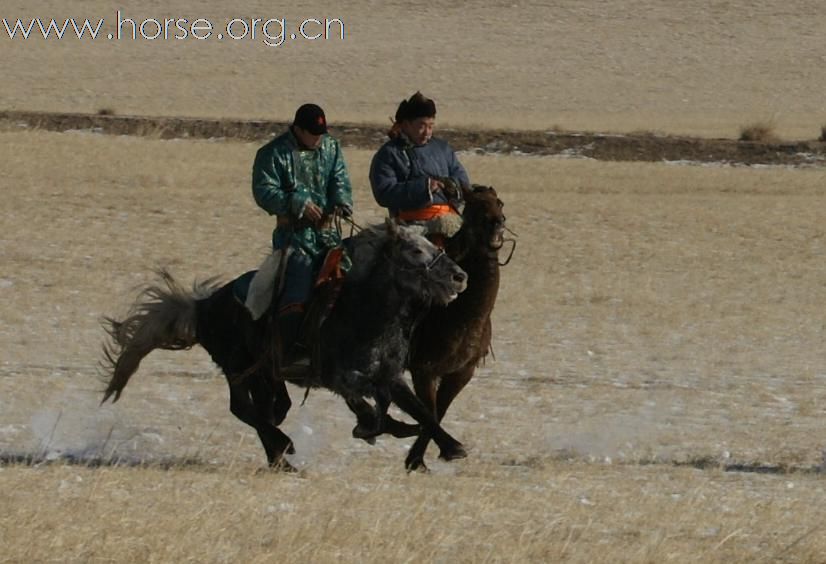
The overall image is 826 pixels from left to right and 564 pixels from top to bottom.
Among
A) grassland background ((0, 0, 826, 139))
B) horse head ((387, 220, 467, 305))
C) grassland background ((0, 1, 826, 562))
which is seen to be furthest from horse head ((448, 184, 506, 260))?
grassland background ((0, 0, 826, 139))

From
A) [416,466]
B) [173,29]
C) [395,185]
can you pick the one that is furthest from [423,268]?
[173,29]

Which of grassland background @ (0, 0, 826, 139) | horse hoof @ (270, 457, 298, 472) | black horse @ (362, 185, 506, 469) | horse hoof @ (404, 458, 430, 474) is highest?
black horse @ (362, 185, 506, 469)

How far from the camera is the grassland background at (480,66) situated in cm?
5119

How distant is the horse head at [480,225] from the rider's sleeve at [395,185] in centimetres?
36

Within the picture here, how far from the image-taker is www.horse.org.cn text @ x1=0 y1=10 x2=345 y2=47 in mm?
67438

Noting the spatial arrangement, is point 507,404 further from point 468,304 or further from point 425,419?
point 425,419

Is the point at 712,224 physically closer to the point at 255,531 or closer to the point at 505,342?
the point at 505,342

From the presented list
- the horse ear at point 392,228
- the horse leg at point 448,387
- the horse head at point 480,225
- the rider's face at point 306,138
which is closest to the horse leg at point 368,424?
the horse leg at point 448,387

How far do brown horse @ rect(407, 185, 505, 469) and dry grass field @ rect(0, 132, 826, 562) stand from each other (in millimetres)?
621

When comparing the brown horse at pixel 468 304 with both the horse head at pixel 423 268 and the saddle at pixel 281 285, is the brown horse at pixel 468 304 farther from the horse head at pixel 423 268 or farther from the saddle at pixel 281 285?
the saddle at pixel 281 285

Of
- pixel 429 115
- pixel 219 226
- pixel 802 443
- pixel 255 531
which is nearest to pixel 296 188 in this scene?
pixel 429 115

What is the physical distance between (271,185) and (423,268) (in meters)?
1.01

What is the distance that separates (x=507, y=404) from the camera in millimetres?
12609

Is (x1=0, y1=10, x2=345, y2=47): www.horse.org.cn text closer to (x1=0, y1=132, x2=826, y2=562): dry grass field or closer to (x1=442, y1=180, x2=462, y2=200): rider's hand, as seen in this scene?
(x1=0, y1=132, x2=826, y2=562): dry grass field
